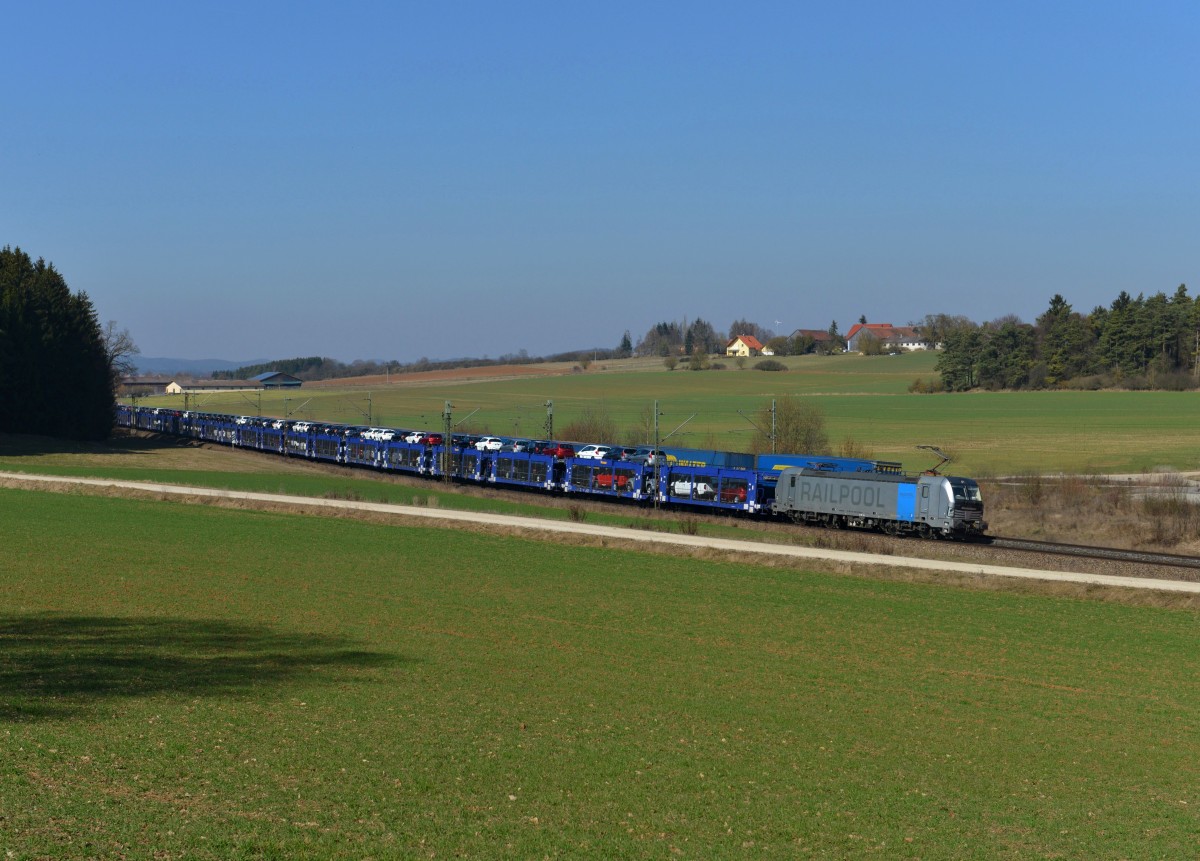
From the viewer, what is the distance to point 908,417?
14112cm

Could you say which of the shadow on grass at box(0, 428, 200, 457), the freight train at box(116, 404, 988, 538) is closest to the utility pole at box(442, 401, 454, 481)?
the freight train at box(116, 404, 988, 538)

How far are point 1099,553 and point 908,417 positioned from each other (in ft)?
294

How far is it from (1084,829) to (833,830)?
405 cm

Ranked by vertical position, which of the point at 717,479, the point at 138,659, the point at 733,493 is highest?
the point at 717,479

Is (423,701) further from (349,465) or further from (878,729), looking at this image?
(349,465)

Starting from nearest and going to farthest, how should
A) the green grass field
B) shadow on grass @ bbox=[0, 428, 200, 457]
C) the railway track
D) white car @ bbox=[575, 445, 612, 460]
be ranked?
the railway track → white car @ bbox=[575, 445, 612, 460] → shadow on grass @ bbox=[0, 428, 200, 457] → the green grass field

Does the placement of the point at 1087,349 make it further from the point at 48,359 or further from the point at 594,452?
the point at 48,359

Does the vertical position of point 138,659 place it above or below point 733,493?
below

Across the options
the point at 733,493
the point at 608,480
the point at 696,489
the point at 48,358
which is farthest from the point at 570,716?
the point at 48,358

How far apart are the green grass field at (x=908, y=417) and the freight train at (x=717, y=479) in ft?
57.6

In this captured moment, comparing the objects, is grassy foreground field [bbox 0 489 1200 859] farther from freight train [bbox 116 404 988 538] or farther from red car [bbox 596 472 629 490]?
red car [bbox 596 472 629 490]

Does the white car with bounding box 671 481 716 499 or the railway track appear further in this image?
the white car with bounding box 671 481 716 499

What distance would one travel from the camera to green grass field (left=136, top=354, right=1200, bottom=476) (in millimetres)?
105062

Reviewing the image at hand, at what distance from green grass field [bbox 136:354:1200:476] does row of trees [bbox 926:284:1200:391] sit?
30.5 ft
